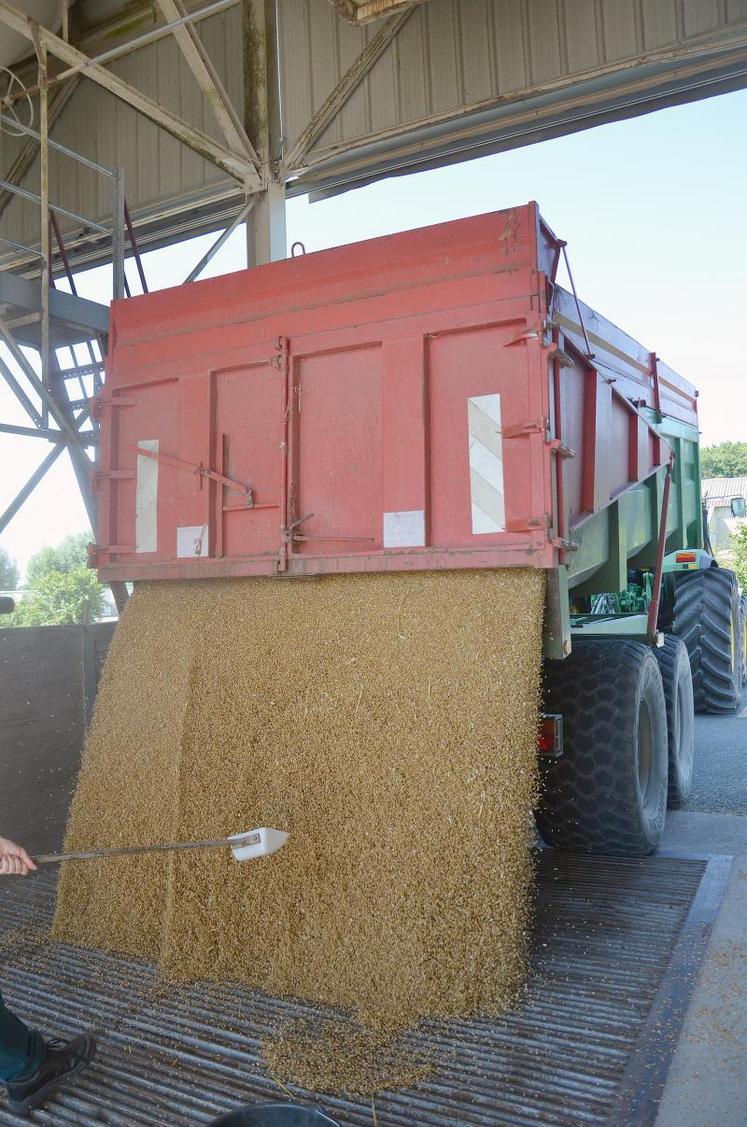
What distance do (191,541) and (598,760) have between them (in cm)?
218

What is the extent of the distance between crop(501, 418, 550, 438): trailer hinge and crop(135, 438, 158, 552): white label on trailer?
6.01 feet

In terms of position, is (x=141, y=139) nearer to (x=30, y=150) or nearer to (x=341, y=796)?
(x=30, y=150)

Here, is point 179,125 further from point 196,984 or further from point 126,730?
point 196,984

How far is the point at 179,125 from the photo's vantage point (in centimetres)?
797

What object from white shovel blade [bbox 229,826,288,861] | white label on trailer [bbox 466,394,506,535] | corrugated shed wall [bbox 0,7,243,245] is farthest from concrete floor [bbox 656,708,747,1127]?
corrugated shed wall [bbox 0,7,243,245]

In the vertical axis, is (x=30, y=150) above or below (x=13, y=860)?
above

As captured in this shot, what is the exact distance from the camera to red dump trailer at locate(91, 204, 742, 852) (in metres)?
3.52

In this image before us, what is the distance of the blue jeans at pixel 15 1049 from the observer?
250cm

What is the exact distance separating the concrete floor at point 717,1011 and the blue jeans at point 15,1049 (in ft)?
5.68

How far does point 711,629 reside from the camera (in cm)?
807

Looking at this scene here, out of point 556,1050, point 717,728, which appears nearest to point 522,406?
point 556,1050

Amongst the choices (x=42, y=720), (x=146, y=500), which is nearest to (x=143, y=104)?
(x=146, y=500)

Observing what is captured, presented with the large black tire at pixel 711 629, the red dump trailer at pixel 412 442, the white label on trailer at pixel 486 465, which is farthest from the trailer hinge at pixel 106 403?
the large black tire at pixel 711 629

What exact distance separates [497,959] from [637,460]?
9.37 feet
